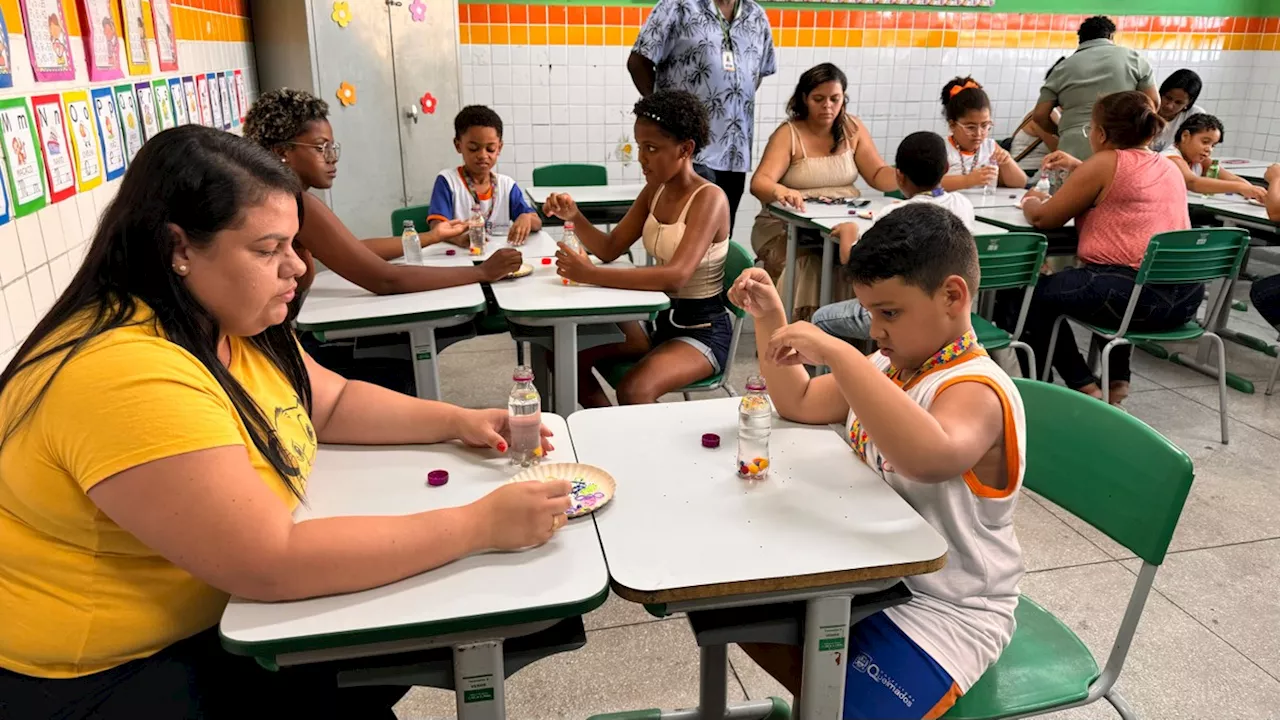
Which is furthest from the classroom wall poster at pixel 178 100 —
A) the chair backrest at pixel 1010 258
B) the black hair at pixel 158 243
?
the chair backrest at pixel 1010 258

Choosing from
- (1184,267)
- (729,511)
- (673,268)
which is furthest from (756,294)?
(1184,267)

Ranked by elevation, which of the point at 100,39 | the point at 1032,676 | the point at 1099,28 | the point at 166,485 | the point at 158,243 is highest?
the point at 1099,28

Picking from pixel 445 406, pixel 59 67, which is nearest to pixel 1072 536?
pixel 445 406

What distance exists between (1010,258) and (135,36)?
3.16m

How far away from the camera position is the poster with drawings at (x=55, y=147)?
74.4 inches

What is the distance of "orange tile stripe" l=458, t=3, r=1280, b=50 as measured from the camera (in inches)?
222

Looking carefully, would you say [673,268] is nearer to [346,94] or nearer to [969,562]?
[969,562]

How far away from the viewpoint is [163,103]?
2846 mm

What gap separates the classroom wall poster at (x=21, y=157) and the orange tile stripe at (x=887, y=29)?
397cm

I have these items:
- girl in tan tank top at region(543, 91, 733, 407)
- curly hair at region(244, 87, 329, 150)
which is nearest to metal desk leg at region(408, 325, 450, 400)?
girl in tan tank top at region(543, 91, 733, 407)

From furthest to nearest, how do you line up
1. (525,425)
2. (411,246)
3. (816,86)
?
(816,86)
(411,246)
(525,425)

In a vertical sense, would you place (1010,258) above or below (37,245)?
below

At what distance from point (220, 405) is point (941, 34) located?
6.35 metres

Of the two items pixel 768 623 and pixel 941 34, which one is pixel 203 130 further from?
pixel 941 34
